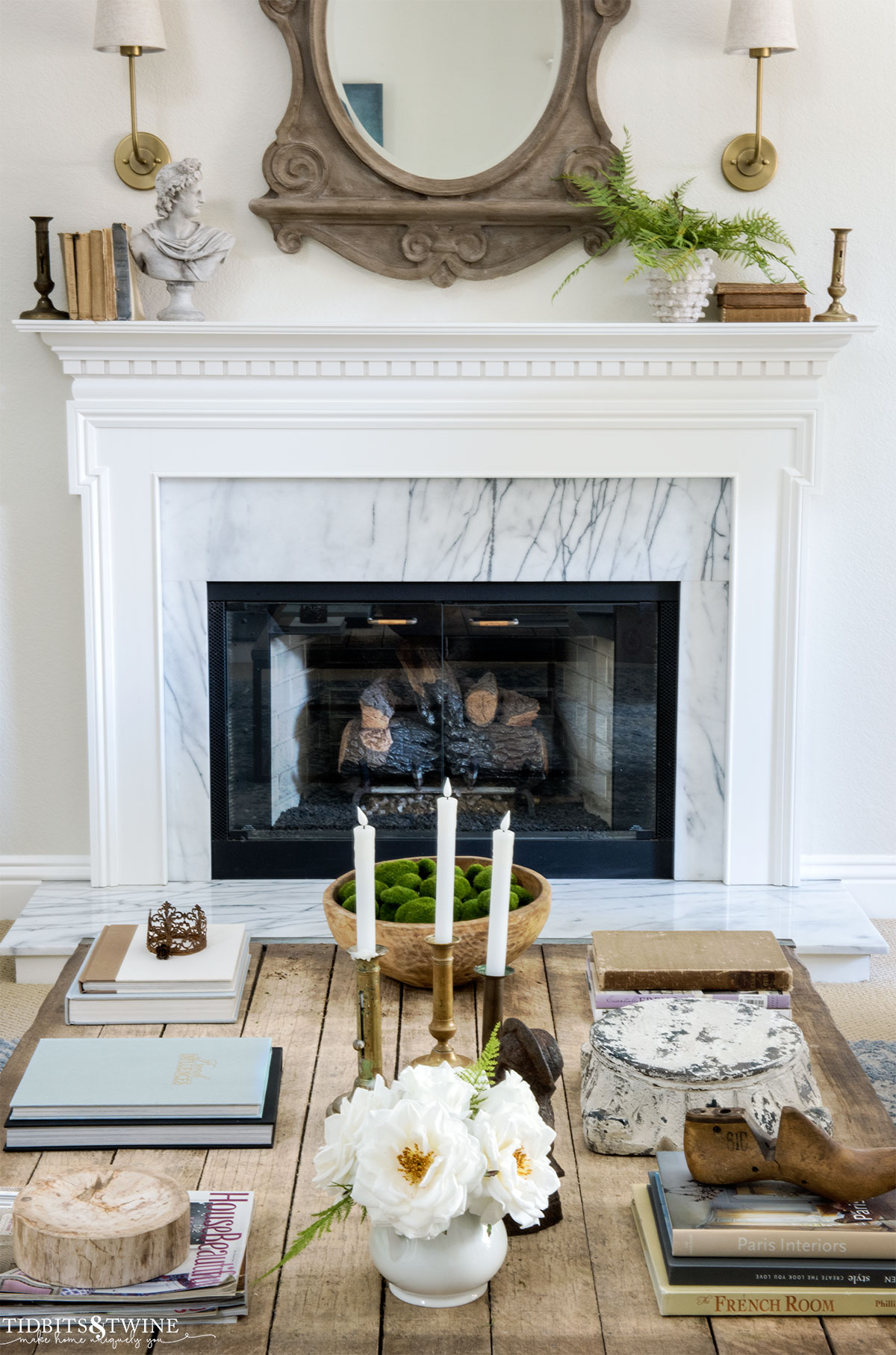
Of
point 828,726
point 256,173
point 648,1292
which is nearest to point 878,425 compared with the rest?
point 828,726

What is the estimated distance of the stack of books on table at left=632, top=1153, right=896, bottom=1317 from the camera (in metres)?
1.02

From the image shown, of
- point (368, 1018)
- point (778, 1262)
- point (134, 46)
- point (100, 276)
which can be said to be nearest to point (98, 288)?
point (100, 276)

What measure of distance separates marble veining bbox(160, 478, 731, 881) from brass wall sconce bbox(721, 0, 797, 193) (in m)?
0.67

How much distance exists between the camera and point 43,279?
262 cm

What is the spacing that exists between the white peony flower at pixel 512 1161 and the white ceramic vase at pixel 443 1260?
5 cm

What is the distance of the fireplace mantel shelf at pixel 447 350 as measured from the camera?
256 centimetres

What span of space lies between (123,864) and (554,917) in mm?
1004

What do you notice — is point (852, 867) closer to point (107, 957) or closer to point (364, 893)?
point (107, 957)

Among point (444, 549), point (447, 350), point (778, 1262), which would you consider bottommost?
point (778, 1262)

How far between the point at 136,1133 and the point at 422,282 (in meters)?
2.00

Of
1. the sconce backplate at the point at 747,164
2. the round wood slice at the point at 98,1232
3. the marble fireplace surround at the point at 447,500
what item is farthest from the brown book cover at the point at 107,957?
the sconce backplate at the point at 747,164

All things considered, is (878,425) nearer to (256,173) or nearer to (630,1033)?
(256,173)

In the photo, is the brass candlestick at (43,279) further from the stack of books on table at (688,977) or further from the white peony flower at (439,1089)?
the white peony flower at (439,1089)

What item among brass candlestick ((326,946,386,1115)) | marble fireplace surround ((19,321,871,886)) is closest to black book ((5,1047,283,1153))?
brass candlestick ((326,946,386,1115))
